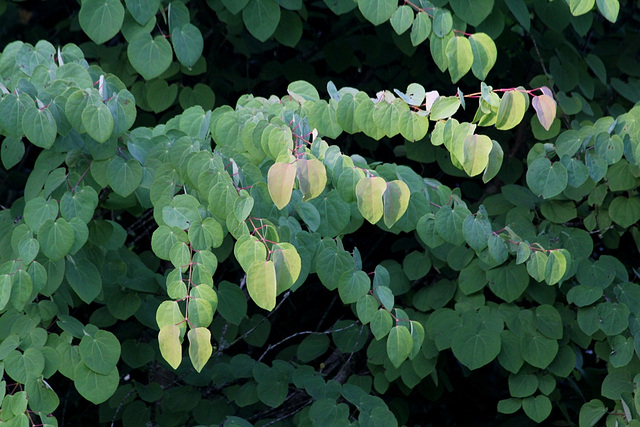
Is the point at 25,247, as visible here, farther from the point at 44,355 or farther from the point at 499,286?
the point at 499,286

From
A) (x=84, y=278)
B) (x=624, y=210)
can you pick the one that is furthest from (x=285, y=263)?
(x=624, y=210)

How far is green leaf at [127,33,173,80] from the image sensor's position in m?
1.99

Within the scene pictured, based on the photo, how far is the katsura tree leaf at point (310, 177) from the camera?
4.12 ft

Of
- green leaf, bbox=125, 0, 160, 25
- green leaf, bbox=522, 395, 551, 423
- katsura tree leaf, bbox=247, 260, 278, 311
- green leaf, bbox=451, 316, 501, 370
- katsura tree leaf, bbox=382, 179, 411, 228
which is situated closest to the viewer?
katsura tree leaf, bbox=247, 260, 278, 311

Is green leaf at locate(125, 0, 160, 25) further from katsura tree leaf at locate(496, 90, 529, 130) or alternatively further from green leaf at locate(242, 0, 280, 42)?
katsura tree leaf at locate(496, 90, 529, 130)

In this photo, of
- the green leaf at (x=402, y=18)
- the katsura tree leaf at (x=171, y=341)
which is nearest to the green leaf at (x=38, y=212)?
the katsura tree leaf at (x=171, y=341)

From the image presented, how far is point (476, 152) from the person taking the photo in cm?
134

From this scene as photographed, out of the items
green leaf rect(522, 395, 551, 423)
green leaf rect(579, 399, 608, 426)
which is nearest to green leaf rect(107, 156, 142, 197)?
green leaf rect(522, 395, 551, 423)

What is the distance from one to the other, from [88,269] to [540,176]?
1.18 metres

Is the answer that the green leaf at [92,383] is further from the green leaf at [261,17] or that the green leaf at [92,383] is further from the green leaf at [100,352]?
the green leaf at [261,17]

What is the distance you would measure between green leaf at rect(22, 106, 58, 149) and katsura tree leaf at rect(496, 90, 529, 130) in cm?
86

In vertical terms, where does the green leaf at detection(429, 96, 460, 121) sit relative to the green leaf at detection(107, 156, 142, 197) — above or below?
above

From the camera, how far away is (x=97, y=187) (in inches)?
66.3

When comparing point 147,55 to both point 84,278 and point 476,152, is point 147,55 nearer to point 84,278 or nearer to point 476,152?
point 84,278
